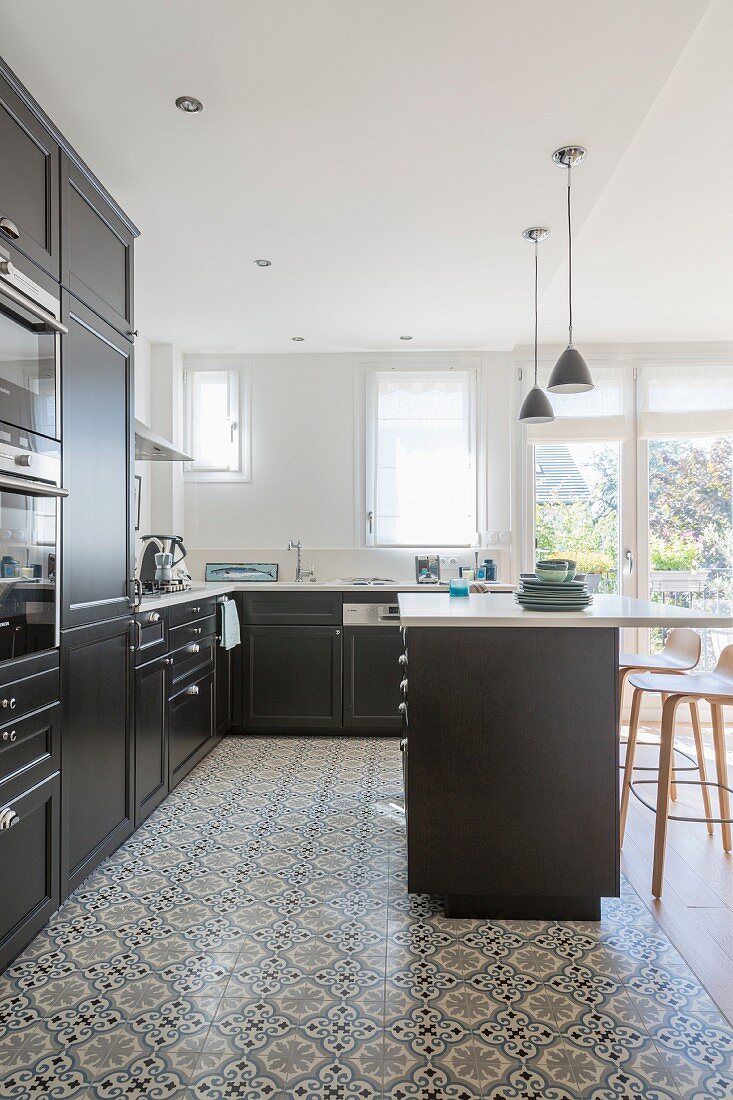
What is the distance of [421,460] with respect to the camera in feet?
17.1

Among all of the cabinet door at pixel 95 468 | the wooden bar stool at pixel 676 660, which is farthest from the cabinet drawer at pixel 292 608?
the wooden bar stool at pixel 676 660

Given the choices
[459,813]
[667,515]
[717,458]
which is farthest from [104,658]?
[717,458]

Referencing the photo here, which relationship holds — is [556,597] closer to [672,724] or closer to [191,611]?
[672,724]

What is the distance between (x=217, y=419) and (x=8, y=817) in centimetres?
379

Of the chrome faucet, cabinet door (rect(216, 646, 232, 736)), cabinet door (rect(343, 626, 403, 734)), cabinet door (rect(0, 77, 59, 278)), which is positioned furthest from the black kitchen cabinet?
cabinet door (rect(0, 77, 59, 278))

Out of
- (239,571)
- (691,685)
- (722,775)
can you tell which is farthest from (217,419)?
(722,775)

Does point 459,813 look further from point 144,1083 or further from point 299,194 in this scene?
point 299,194

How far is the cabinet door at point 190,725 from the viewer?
337 centimetres

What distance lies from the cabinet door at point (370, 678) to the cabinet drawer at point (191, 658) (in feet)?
2.89

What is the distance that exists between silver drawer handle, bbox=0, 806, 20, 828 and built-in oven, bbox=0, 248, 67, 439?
1048 mm

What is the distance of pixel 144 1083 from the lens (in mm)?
1540

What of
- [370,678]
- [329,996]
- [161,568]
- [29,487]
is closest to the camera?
[329,996]

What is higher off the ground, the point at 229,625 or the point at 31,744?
the point at 229,625

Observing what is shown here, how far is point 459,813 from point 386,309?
3.10 meters
